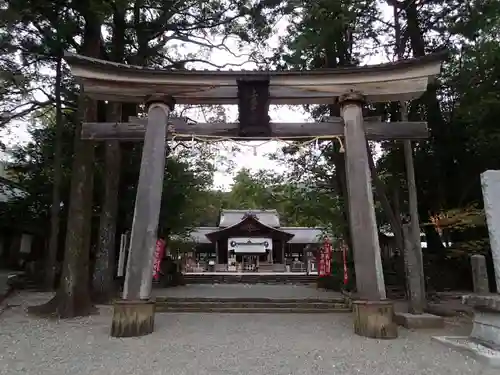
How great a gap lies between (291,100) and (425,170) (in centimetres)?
933

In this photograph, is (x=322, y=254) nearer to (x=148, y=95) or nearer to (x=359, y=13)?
(x=359, y=13)

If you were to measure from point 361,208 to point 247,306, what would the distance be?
168 inches

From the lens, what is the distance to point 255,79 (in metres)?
7.07

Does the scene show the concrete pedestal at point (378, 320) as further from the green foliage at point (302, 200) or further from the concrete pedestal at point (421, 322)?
the green foliage at point (302, 200)

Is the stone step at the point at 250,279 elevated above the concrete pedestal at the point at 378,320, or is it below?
above

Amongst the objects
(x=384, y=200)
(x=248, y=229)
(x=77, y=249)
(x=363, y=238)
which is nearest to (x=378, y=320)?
(x=363, y=238)

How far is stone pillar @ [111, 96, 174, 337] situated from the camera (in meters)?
5.80

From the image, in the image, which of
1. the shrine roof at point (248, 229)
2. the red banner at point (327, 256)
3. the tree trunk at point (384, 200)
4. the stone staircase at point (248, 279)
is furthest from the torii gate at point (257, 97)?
the shrine roof at point (248, 229)

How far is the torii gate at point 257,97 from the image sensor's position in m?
6.67

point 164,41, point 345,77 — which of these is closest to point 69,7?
point 164,41

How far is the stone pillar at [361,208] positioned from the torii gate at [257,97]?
0.06 feet

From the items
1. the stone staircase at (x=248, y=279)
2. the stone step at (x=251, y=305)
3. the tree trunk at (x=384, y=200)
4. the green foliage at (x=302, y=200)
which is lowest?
the stone step at (x=251, y=305)

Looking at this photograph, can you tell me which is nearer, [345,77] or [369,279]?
[369,279]

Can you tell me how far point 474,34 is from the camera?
390 inches
